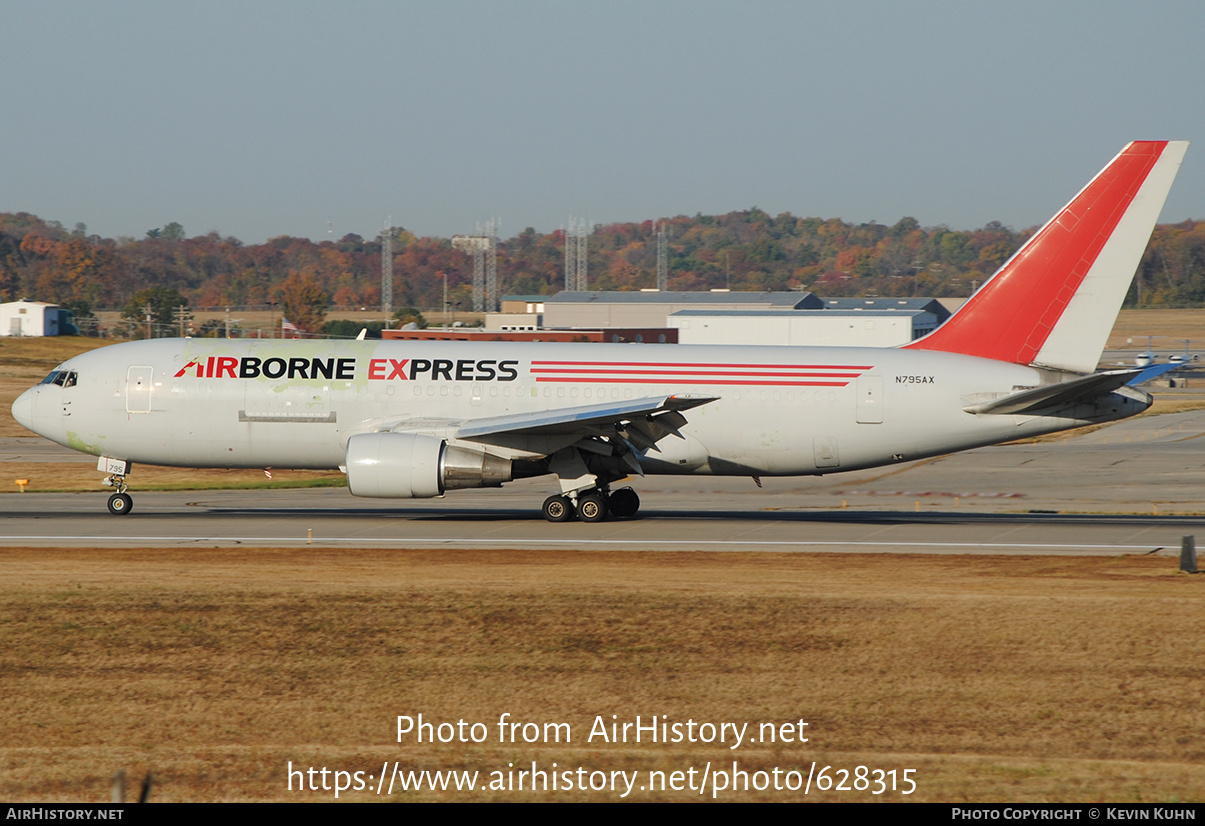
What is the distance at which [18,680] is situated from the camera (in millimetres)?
15609

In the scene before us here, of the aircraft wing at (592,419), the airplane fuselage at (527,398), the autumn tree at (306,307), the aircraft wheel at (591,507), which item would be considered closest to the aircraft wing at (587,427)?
the aircraft wing at (592,419)

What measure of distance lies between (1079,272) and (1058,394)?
3.44m

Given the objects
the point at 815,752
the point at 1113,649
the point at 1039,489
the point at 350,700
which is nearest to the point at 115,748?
the point at 350,700

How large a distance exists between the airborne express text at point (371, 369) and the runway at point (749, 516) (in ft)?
12.2

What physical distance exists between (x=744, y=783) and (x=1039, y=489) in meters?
32.5

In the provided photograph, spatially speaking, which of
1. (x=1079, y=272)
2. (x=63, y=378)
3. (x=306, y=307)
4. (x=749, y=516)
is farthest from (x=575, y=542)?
(x=306, y=307)

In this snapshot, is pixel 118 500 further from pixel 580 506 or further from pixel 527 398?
pixel 580 506

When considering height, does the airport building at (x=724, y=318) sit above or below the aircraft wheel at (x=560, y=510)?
above

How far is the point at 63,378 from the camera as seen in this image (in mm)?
31000

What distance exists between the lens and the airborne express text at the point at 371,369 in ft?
97.4

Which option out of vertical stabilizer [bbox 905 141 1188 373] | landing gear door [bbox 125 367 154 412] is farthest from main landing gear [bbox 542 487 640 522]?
landing gear door [bbox 125 367 154 412]

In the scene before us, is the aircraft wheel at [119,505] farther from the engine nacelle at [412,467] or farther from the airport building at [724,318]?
the airport building at [724,318]

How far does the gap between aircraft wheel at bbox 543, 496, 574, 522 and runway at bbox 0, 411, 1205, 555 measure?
30 cm

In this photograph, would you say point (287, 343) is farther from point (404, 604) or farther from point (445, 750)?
point (445, 750)
